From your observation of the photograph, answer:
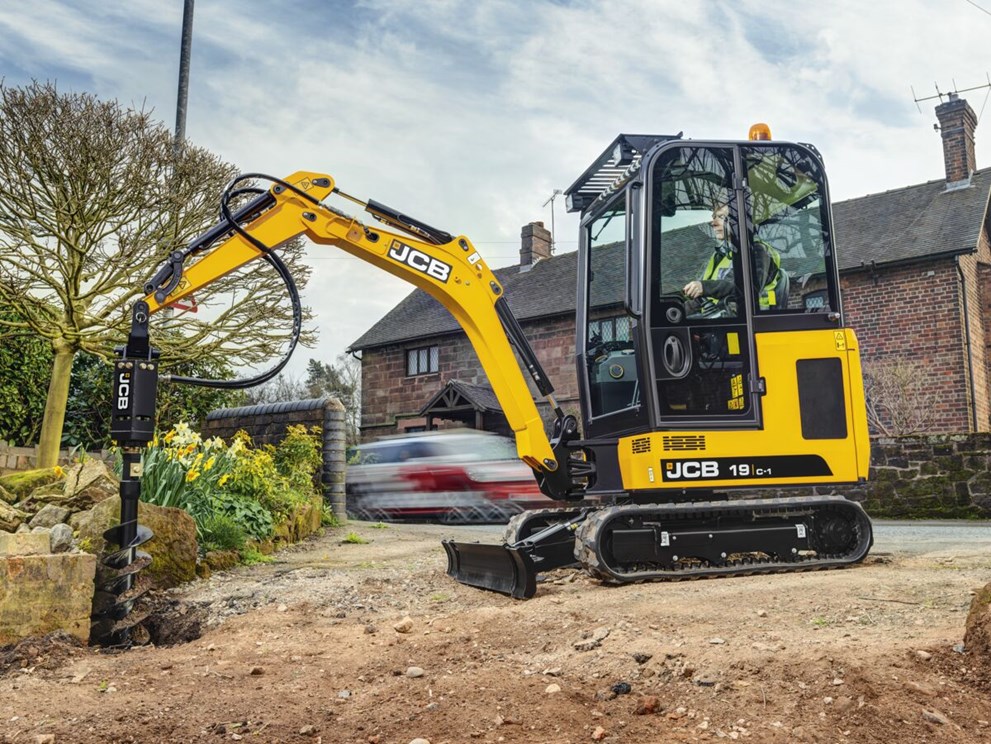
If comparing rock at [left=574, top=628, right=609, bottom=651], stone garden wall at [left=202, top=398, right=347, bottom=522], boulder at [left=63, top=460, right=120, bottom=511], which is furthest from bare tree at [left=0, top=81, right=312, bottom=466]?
rock at [left=574, top=628, right=609, bottom=651]

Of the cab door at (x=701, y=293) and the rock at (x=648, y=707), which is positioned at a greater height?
the cab door at (x=701, y=293)

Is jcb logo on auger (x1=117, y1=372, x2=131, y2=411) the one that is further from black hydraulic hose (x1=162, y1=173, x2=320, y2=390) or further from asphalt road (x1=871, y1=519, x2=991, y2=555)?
asphalt road (x1=871, y1=519, x2=991, y2=555)

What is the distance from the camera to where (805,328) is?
6.52 metres

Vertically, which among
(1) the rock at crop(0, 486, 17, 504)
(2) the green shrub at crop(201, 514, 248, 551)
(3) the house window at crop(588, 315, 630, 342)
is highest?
(3) the house window at crop(588, 315, 630, 342)

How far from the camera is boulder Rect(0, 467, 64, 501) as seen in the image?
7.47 m

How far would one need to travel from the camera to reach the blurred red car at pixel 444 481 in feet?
49.4

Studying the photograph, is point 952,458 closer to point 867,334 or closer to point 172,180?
point 867,334

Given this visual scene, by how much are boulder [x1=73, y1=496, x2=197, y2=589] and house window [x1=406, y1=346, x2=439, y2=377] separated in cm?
2203

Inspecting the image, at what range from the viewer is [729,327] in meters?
6.35

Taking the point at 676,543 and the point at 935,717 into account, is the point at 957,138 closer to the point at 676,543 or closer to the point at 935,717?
the point at 676,543

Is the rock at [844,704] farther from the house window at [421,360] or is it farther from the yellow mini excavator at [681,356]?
the house window at [421,360]

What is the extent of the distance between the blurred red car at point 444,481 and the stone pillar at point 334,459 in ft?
10.4

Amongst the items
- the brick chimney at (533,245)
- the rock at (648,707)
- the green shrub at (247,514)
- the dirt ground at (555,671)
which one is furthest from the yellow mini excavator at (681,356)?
the brick chimney at (533,245)

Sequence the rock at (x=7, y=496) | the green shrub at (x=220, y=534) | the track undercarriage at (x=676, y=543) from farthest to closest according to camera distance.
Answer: the green shrub at (x=220, y=534) < the rock at (x=7, y=496) < the track undercarriage at (x=676, y=543)
